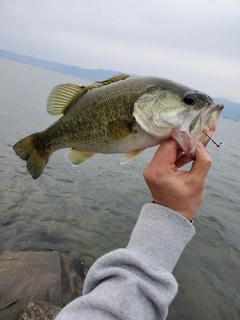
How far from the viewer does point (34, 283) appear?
15.7 feet

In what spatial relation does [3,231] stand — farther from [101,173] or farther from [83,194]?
[101,173]

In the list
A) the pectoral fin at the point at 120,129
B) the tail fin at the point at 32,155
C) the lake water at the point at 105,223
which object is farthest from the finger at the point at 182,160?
the lake water at the point at 105,223

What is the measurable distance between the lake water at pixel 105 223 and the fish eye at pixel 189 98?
2.17 meters

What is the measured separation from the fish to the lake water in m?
1.70

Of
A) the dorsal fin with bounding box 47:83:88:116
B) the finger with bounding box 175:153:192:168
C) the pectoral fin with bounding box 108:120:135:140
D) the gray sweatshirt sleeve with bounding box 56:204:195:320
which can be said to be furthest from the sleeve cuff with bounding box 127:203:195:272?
the dorsal fin with bounding box 47:83:88:116

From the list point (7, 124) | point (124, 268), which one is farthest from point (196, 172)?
point (7, 124)

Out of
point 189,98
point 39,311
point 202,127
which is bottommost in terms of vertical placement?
point 39,311

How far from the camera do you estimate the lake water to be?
6578mm

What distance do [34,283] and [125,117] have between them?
3609 millimetres

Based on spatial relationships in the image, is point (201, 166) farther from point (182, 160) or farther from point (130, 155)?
point (130, 155)

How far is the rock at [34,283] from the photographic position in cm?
427

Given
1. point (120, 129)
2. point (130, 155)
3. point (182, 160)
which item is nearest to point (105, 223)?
point (130, 155)

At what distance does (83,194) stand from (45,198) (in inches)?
56.7

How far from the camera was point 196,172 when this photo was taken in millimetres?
1931
